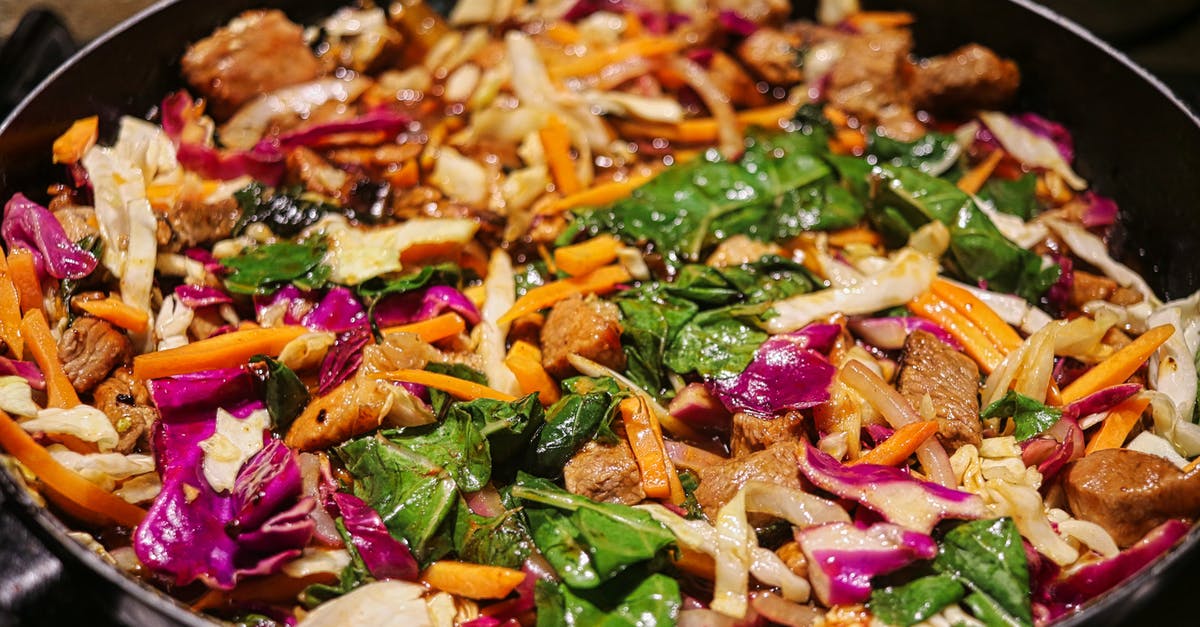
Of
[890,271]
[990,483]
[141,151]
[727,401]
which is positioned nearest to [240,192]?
[141,151]

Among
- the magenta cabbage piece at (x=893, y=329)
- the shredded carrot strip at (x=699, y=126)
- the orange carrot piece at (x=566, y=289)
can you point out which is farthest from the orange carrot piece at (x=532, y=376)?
the shredded carrot strip at (x=699, y=126)

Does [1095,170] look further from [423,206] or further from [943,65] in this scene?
[423,206]

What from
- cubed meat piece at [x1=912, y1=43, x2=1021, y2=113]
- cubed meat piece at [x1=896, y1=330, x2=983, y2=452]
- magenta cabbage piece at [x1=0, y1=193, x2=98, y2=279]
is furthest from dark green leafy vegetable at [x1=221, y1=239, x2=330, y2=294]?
cubed meat piece at [x1=912, y1=43, x2=1021, y2=113]

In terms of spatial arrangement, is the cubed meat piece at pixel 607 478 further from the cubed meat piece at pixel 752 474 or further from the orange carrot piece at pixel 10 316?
the orange carrot piece at pixel 10 316

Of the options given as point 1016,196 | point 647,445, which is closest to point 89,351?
point 647,445

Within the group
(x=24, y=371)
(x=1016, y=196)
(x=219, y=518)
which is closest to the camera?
(x=219, y=518)

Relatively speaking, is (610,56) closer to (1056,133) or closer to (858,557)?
(1056,133)

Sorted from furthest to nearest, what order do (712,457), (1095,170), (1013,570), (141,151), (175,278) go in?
(1095,170), (141,151), (175,278), (712,457), (1013,570)
